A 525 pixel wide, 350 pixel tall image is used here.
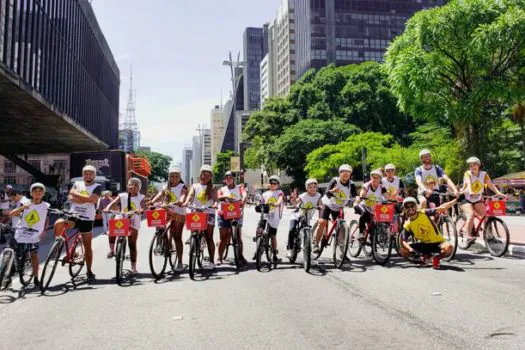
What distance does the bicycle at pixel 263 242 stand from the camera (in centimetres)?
873

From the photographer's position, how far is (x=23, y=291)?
7.36 metres

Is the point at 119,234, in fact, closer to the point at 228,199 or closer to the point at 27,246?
the point at 27,246

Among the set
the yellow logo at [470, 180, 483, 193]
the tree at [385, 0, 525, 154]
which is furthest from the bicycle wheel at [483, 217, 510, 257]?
the tree at [385, 0, 525, 154]

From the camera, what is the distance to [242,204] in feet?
30.0

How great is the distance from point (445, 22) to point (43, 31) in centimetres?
2385

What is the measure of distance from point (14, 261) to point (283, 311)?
4.26 m

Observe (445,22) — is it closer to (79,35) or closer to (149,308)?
(149,308)

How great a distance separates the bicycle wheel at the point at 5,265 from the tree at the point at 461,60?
56.1ft

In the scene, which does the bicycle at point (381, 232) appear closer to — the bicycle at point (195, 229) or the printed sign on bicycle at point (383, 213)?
the printed sign on bicycle at point (383, 213)

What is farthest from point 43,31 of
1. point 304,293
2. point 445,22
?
point 304,293

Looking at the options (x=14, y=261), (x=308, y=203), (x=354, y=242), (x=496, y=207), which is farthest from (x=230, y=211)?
(x=496, y=207)

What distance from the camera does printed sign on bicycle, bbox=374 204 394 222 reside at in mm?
9070

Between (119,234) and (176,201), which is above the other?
(176,201)

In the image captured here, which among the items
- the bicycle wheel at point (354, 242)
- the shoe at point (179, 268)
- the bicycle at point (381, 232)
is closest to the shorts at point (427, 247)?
the bicycle at point (381, 232)
